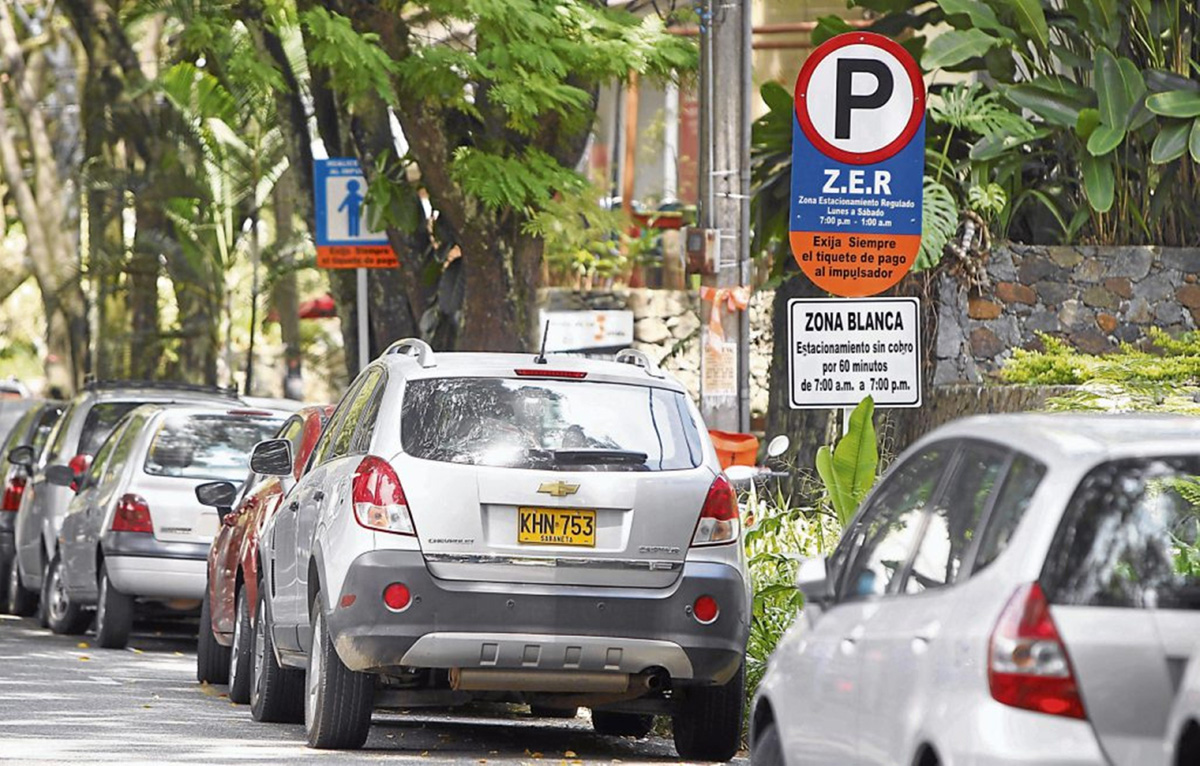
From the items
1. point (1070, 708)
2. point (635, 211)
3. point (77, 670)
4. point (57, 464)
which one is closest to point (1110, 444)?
point (1070, 708)

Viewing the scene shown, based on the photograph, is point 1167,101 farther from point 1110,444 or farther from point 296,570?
point 1110,444

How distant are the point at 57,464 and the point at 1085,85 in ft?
27.5

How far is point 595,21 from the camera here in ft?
60.4

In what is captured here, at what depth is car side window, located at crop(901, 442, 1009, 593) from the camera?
6152mm

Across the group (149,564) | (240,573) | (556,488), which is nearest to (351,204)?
(149,564)

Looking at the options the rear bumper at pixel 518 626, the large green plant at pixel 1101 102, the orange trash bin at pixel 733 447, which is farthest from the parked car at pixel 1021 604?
the large green plant at pixel 1101 102

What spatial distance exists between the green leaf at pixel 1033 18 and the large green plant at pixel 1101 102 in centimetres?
1

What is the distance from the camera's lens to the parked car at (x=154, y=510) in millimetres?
16375

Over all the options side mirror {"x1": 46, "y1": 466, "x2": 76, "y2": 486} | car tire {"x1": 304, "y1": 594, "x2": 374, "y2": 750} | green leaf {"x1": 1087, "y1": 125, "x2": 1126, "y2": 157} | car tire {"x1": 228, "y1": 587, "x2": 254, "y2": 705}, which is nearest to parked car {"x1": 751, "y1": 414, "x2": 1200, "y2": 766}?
car tire {"x1": 304, "y1": 594, "x2": 374, "y2": 750}

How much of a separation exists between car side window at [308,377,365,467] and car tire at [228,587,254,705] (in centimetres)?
143

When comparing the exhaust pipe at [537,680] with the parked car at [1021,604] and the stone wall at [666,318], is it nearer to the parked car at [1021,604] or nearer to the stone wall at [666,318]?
the parked car at [1021,604]

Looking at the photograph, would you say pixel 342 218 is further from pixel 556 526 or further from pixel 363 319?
pixel 556 526

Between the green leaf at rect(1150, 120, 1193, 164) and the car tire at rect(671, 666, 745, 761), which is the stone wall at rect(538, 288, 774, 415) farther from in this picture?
the car tire at rect(671, 666, 745, 761)

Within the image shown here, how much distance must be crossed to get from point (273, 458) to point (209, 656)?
2734 mm
